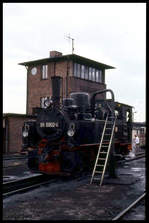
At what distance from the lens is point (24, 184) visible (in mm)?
9805

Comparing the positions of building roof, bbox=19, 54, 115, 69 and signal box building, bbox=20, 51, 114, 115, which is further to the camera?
building roof, bbox=19, 54, 115, 69

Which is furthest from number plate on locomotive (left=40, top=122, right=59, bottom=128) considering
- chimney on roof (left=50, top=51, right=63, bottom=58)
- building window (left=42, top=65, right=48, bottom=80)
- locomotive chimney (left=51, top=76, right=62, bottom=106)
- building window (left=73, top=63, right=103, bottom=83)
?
chimney on roof (left=50, top=51, right=63, bottom=58)

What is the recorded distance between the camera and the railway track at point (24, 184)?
8664 millimetres

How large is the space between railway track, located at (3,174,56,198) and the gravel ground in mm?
245

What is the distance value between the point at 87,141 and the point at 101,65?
19.7 metres

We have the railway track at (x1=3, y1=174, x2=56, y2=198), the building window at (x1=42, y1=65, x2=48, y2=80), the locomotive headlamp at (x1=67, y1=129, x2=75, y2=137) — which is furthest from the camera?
the building window at (x1=42, y1=65, x2=48, y2=80)

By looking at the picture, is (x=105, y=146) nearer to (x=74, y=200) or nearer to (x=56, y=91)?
(x=56, y=91)

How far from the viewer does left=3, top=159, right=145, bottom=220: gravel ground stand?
252 inches

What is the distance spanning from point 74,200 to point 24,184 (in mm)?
2700

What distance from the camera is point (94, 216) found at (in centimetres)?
632

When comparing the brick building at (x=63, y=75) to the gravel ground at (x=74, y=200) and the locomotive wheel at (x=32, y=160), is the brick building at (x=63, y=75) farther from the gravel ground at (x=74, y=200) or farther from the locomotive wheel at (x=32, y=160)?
the gravel ground at (x=74, y=200)

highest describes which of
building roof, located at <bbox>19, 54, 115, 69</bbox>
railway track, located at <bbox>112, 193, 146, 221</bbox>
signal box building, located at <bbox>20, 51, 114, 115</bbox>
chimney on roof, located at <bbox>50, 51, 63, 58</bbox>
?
chimney on roof, located at <bbox>50, 51, 63, 58</bbox>

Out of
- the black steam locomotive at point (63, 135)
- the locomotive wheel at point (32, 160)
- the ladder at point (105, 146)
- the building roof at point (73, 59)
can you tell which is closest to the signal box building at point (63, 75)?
the building roof at point (73, 59)

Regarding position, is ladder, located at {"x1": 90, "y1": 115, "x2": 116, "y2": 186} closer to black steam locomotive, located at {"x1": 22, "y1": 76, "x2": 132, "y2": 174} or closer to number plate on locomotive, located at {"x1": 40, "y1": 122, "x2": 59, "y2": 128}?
black steam locomotive, located at {"x1": 22, "y1": 76, "x2": 132, "y2": 174}
